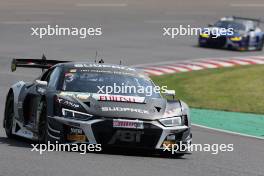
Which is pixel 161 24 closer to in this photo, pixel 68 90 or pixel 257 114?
→ pixel 257 114

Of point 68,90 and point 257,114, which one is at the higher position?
point 68,90

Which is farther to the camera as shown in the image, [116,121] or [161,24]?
[161,24]

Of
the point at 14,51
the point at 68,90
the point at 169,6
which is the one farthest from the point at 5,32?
the point at 68,90

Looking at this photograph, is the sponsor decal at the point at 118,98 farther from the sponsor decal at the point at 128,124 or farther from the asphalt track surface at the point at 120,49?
the asphalt track surface at the point at 120,49

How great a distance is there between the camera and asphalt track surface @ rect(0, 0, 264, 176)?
9.35 meters

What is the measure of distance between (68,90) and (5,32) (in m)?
22.6

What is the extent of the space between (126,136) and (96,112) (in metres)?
0.45

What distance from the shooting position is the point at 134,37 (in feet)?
114

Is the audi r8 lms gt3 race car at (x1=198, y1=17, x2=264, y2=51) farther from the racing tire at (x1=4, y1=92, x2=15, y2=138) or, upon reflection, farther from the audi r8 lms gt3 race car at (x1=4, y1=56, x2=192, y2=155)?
the audi r8 lms gt3 race car at (x1=4, y1=56, x2=192, y2=155)

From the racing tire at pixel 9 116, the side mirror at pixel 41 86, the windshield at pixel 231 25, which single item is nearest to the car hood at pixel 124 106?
the side mirror at pixel 41 86

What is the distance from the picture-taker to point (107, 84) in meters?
11.6

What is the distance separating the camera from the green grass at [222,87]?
19891 mm

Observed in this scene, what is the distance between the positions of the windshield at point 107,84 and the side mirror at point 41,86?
0.79 feet

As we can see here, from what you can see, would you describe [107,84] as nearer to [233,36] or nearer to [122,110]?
[122,110]
